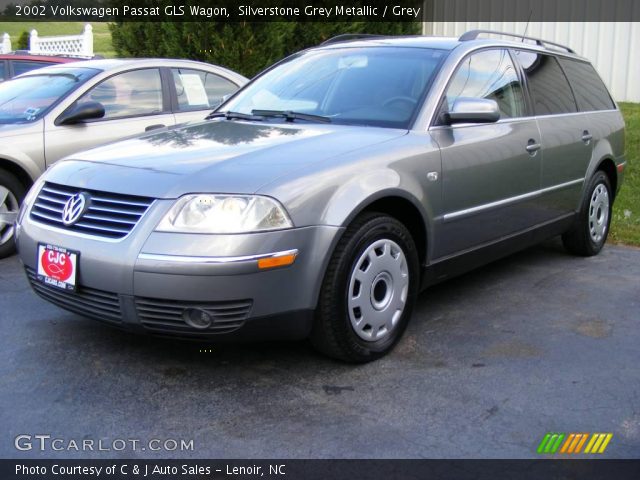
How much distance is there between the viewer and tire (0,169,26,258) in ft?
19.4

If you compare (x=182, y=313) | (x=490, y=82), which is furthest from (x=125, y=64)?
(x=182, y=313)

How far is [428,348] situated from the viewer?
13.9 ft

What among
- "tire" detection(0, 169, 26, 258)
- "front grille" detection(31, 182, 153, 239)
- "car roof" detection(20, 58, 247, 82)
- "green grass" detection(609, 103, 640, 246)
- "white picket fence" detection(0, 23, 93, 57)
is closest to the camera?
"front grille" detection(31, 182, 153, 239)

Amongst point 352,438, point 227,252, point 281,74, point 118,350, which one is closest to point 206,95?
point 281,74

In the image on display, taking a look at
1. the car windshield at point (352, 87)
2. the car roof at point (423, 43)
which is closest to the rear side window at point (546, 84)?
the car roof at point (423, 43)

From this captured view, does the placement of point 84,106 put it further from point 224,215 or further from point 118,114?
point 224,215

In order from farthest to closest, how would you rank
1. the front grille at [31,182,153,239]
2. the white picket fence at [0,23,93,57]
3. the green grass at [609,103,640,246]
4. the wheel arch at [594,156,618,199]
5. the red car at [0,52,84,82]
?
the white picket fence at [0,23,93,57] < the red car at [0,52,84,82] < the green grass at [609,103,640,246] < the wheel arch at [594,156,618,199] < the front grille at [31,182,153,239]

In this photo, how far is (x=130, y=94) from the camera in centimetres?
674

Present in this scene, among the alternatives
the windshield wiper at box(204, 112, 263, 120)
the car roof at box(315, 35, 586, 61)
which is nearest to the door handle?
the car roof at box(315, 35, 586, 61)

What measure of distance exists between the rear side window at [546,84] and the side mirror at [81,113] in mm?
3236

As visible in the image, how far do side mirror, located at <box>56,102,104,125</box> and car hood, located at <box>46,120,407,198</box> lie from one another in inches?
80.9

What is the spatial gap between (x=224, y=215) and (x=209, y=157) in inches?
18.2

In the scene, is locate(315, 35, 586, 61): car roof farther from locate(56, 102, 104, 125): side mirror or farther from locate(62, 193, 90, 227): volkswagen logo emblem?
locate(62, 193, 90, 227): volkswagen logo emblem
